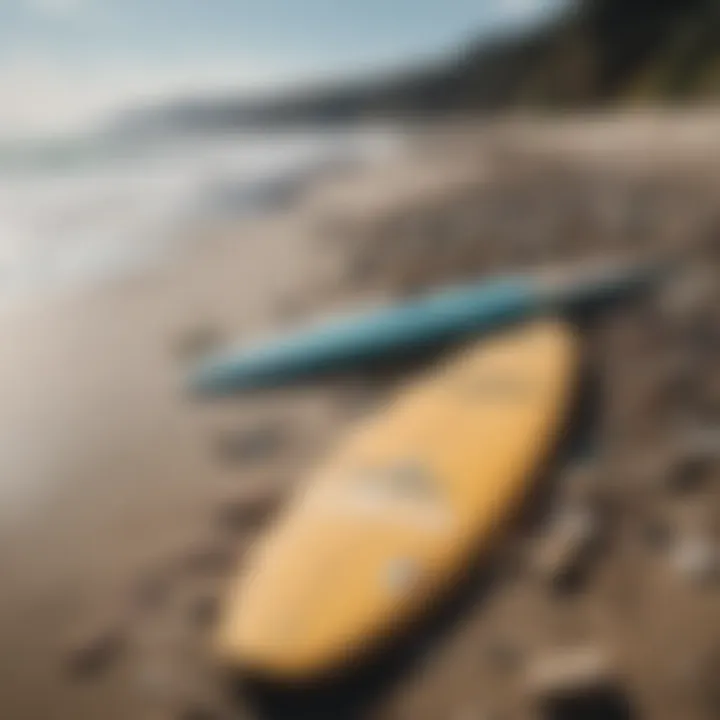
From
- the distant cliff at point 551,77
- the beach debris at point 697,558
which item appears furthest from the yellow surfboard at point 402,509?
the distant cliff at point 551,77

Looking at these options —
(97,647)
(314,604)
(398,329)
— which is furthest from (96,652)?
(398,329)

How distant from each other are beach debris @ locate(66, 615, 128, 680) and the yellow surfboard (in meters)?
0.07

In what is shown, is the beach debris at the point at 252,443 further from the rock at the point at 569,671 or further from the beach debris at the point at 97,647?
the rock at the point at 569,671

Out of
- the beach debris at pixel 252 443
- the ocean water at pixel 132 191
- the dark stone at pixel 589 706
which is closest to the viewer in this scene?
the dark stone at pixel 589 706

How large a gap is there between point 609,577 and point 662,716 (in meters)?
0.11

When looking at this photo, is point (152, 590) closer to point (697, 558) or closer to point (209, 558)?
point (209, 558)

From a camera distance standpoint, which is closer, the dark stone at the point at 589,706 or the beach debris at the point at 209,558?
the dark stone at the point at 589,706

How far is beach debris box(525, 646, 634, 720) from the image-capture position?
546 millimetres

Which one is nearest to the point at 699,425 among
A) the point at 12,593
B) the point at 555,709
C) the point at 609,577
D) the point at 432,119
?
the point at 609,577

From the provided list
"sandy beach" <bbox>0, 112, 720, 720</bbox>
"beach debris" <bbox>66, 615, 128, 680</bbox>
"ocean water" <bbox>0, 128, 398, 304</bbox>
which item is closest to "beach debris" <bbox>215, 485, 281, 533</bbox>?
"sandy beach" <bbox>0, 112, 720, 720</bbox>

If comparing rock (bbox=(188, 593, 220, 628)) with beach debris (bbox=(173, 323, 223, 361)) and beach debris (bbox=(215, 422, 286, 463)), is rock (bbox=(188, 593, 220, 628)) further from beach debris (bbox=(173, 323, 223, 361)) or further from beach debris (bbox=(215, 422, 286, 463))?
beach debris (bbox=(173, 323, 223, 361))

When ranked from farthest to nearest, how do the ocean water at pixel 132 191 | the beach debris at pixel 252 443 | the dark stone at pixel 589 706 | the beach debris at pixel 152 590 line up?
1. the ocean water at pixel 132 191
2. the beach debris at pixel 252 443
3. the beach debris at pixel 152 590
4. the dark stone at pixel 589 706

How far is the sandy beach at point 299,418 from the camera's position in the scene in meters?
0.60

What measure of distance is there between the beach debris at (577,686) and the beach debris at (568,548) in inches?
2.3
